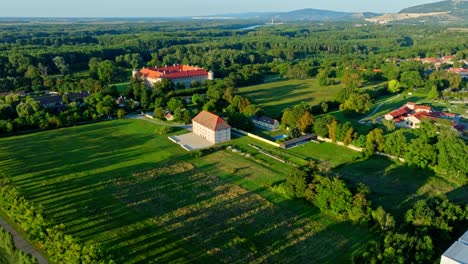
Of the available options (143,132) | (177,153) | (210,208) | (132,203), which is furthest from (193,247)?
(143,132)

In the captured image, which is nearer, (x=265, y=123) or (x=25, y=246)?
(x=25, y=246)

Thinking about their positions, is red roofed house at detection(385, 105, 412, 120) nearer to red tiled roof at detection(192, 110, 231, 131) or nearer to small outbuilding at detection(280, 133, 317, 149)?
small outbuilding at detection(280, 133, 317, 149)

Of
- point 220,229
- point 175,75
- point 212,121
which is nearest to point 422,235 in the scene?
point 220,229

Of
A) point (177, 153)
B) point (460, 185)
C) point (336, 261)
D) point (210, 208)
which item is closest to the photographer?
point (336, 261)

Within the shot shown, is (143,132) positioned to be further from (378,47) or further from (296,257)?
(378,47)

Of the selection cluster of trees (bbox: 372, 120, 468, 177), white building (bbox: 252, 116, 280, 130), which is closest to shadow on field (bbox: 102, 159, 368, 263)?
cluster of trees (bbox: 372, 120, 468, 177)

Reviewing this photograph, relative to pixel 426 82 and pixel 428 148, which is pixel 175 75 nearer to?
pixel 426 82
